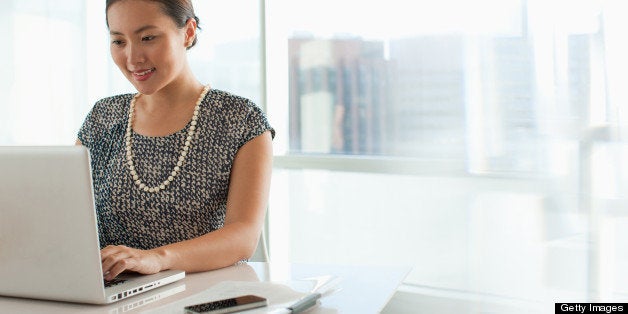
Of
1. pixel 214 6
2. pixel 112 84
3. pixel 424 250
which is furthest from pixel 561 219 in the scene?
pixel 112 84

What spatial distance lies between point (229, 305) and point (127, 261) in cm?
30

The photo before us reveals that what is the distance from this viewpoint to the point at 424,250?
3438 mm

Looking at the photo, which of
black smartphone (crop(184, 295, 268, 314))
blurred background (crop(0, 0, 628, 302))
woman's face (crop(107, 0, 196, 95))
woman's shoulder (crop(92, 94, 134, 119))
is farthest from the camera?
blurred background (crop(0, 0, 628, 302))

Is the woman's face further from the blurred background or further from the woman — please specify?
the blurred background

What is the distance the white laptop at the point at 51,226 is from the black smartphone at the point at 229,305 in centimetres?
20

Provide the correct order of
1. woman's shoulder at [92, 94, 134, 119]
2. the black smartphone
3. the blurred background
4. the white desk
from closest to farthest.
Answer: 1. the black smartphone
2. the white desk
3. woman's shoulder at [92, 94, 134, 119]
4. the blurred background

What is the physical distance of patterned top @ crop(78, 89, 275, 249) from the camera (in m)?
2.08

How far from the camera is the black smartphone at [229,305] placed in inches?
52.8

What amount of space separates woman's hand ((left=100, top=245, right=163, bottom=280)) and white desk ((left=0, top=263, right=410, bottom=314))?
2.5 inches

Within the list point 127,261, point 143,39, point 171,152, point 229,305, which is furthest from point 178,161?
point 229,305

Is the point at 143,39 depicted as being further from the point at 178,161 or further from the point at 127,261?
the point at 127,261

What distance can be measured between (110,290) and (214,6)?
2.70 meters

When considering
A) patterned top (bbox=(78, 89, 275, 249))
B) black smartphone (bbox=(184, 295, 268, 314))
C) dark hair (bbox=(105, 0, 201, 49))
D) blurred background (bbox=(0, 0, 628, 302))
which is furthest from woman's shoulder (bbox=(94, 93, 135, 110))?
blurred background (bbox=(0, 0, 628, 302))

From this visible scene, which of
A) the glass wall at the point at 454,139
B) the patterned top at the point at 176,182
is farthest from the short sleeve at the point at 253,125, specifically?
the glass wall at the point at 454,139
